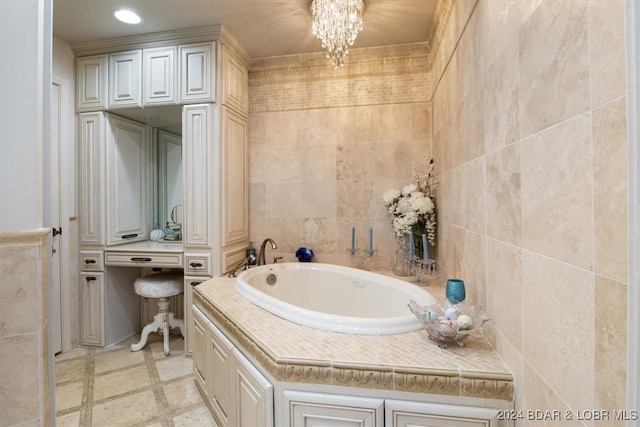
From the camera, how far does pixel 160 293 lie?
8.16ft

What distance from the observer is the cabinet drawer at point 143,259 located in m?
2.47

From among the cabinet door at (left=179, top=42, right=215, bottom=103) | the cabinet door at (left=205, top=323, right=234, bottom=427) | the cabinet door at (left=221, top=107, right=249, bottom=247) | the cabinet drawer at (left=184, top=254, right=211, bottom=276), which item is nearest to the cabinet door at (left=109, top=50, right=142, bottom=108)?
the cabinet door at (left=179, top=42, right=215, bottom=103)

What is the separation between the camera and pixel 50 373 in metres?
0.95

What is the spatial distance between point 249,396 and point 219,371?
0.42 metres

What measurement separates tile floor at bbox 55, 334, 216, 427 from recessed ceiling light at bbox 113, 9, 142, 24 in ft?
8.40

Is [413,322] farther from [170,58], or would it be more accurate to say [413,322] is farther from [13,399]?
A: [170,58]

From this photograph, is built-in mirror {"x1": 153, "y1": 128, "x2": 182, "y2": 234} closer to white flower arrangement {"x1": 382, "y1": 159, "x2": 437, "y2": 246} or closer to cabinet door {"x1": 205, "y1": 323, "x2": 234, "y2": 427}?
cabinet door {"x1": 205, "y1": 323, "x2": 234, "y2": 427}

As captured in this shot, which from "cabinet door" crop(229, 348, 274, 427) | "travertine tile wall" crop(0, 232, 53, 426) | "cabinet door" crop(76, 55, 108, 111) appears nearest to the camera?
"travertine tile wall" crop(0, 232, 53, 426)

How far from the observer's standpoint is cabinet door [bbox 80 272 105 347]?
8.47 feet

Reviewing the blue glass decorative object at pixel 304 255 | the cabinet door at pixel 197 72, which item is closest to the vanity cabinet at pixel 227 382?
the blue glass decorative object at pixel 304 255

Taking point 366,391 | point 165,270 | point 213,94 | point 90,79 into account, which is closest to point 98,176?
point 90,79

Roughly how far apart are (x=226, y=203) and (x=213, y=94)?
→ 2.80ft

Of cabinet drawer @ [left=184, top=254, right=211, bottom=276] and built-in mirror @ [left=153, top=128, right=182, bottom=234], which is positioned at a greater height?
built-in mirror @ [left=153, top=128, right=182, bottom=234]

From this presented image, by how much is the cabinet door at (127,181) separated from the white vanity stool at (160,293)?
0.48 m
